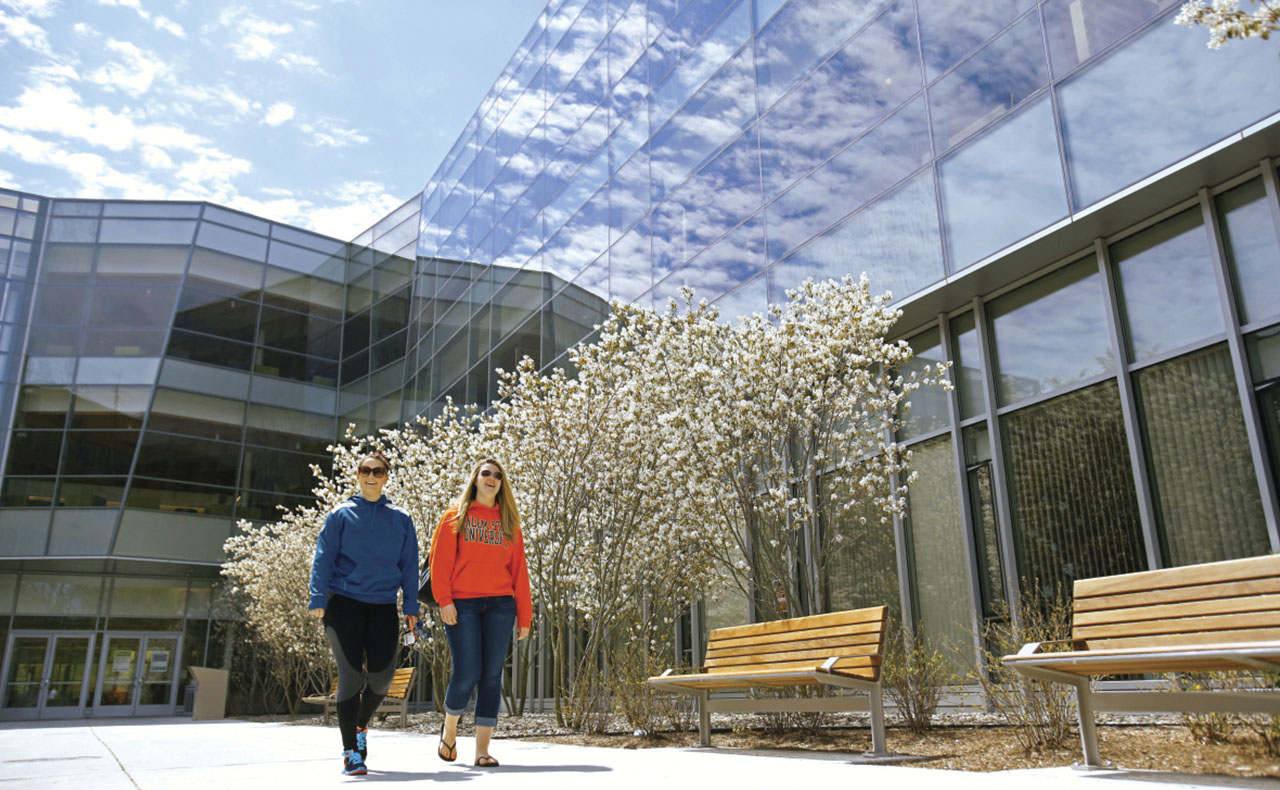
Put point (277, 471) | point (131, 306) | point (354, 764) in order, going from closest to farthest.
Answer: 1. point (354, 764)
2. point (131, 306)
3. point (277, 471)

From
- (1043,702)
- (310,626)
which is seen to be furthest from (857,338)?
(310,626)

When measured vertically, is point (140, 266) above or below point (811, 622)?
above

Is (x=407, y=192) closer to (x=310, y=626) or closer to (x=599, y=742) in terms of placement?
(x=310, y=626)

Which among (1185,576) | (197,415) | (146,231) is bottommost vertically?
(1185,576)

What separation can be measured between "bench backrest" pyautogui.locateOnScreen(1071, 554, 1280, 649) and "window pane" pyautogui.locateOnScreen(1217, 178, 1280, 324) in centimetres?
399

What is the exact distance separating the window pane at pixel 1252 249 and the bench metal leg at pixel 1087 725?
460cm

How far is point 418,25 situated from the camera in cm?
1520

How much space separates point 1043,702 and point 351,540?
413 cm

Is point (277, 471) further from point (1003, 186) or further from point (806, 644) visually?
point (806, 644)

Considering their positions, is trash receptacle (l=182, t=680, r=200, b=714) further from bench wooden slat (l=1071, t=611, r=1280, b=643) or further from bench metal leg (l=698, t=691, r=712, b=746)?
bench wooden slat (l=1071, t=611, r=1280, b=643)

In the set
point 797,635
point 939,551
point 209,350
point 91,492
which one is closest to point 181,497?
point 91,492

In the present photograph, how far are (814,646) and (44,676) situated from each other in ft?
87.7

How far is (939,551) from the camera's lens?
9.98 metres

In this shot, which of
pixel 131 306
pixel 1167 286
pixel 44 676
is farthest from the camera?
pixel 131 306
